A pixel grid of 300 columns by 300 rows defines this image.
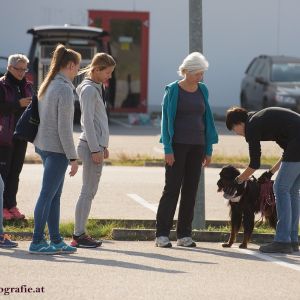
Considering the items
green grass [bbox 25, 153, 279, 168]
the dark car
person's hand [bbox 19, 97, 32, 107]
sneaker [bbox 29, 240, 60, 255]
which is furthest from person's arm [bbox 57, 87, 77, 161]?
the dark car

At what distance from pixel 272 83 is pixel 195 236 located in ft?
52.7

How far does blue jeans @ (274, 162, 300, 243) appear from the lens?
33.6 ft

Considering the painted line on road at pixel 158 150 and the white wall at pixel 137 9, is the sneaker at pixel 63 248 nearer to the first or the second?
the painted line on road at pixel 158 150

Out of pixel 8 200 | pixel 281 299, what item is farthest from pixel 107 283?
pixel 8 200

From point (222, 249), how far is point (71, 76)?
83.1 inches

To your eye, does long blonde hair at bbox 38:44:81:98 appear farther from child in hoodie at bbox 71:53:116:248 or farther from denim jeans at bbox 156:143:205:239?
denim jeans at bbox 156:143:205:239

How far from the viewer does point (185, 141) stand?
10.4m

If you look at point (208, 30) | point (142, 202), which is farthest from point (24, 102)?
point (208, 30)

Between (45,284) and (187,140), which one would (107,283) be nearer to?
(45,284)

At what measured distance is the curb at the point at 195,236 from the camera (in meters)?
10.9

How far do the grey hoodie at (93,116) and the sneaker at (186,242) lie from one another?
118cm

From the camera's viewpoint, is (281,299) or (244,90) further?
(244,90)

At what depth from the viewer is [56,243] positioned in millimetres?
9875

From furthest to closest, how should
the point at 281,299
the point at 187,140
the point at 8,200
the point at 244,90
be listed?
1. the point at 244,90
2. the point at 8,200
3. the point at 187,140
4. the point at 281,299
